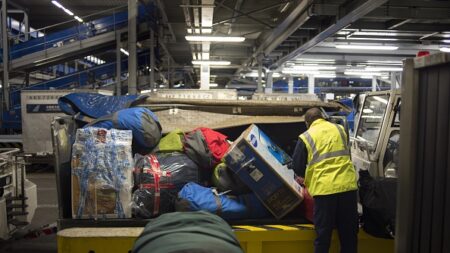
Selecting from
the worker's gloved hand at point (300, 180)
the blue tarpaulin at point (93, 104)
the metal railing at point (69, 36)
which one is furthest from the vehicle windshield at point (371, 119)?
the metal railing at point (69, 36)

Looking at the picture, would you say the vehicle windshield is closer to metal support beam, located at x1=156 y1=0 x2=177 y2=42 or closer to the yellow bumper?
the yellow bumper

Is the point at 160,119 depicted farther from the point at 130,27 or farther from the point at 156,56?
the point at 156,56

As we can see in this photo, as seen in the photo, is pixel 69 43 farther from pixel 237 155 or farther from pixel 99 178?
pixel 237 155

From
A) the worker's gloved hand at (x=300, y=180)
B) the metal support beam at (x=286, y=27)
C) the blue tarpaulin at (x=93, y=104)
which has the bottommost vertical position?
the worker's gloved hand at (x=300, y=180)

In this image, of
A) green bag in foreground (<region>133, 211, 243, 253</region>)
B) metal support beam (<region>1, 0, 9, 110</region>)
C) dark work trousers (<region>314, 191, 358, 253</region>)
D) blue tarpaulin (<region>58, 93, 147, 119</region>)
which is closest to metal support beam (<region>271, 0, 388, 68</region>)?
dark work trousers (<region>314, 191, 358, 253</region>)

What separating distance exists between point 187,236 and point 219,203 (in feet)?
8.53

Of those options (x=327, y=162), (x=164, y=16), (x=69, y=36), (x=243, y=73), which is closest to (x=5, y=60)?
(x=69, y=36)

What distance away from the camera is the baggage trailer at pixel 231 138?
3.62 metres

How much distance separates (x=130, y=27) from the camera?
10.2 meters

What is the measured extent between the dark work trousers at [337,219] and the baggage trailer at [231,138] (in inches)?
5.4

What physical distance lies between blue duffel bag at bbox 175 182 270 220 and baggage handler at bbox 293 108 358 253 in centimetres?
55

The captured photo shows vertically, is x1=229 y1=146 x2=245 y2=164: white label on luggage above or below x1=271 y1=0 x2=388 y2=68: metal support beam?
below

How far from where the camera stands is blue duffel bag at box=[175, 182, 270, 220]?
3.80m

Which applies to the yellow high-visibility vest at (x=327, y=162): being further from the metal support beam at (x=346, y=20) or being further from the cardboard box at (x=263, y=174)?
the metal support beam at (x=346, y=20)
